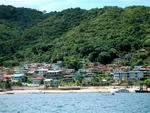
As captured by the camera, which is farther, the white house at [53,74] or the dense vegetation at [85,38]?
the dense vegetation at [85,38]

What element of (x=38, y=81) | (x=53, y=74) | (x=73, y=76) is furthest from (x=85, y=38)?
(x=38, y=81)

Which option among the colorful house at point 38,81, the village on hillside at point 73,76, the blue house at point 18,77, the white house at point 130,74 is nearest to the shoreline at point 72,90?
the village on hillside at point 73,76

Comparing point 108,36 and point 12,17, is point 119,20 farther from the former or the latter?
point 12,17

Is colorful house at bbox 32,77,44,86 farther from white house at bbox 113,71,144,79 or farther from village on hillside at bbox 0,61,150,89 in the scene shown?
white house at bbox 113,71,144,79

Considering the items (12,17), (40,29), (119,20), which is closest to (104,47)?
(119,20)

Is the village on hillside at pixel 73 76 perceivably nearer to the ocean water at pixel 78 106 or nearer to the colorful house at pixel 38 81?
the colorful house at pixel 38 81
